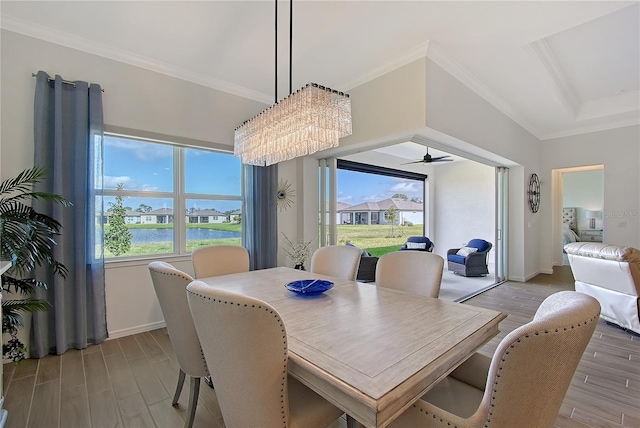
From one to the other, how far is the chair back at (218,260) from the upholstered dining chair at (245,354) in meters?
1.51

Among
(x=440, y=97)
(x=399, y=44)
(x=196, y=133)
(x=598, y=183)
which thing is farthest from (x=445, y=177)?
(x=196, y=133)

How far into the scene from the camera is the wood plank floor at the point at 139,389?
1.73 m

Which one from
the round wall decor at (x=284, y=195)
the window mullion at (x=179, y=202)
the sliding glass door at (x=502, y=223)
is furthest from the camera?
the sliding glass door at (x=502, y=223)

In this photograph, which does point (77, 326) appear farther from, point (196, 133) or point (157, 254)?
point (196, 133)

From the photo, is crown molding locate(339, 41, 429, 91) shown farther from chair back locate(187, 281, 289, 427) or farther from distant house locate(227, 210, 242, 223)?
chair back locate(187, 281, 289, 427)

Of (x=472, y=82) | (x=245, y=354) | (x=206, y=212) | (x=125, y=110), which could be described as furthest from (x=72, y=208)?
(x=472, y=82)

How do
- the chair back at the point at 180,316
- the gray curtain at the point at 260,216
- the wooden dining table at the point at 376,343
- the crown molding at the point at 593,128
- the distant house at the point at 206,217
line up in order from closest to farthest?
the wooden dining table at the point at 376,343
the chair back at the point at 180,316
the distant house at the point at 206,217
the gray curtain at the point at 260,216
the crown molding at the point at 593,128

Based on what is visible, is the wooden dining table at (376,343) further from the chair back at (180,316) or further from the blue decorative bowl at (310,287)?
the chair back at (180,316)

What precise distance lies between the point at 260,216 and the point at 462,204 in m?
5.88

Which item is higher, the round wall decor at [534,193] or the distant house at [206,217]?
the round wall decor at [534,193]

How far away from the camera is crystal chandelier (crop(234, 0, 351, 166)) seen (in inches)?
69.2

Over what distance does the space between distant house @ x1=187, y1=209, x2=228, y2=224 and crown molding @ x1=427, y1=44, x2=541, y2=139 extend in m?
3.00

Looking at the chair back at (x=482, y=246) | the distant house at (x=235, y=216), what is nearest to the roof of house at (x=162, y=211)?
the distant house at (x=235, y=216)

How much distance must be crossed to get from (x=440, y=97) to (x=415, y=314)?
2497 mm
